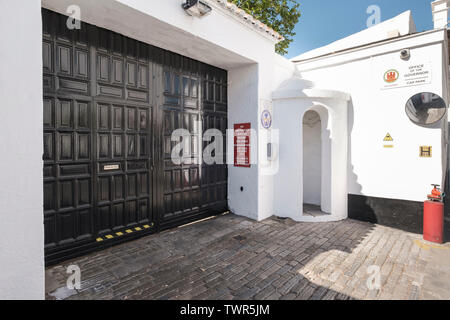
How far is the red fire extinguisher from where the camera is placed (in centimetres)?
482

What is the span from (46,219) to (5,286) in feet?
4.29

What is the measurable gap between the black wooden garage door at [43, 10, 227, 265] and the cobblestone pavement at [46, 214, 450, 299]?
0.50m

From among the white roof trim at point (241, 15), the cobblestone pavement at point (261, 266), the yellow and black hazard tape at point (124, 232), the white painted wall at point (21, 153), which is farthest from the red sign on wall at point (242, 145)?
the white painted wall at point (21, 153)

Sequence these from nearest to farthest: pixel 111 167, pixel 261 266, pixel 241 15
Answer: pixel 261 266
pixel 111 167
pixel 241 15

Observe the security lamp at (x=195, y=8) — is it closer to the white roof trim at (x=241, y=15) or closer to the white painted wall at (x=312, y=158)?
the white roof trim at (x=241, y=15)

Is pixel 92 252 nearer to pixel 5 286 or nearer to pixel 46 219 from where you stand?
pixel 46 219

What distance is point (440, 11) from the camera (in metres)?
7.59

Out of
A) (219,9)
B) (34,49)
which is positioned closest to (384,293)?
(34,49)

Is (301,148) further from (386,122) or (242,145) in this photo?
(386,122)

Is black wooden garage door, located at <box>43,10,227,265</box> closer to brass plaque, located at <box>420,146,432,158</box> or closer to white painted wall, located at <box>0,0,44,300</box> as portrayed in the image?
white painted wall, located at <box>0,0,44,300</box>

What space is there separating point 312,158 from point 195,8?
17.4ft

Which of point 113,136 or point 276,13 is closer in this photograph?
point 113,136

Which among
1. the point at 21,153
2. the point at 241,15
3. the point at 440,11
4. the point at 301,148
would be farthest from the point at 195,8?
the point at 440,11

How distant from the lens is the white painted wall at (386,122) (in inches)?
206
